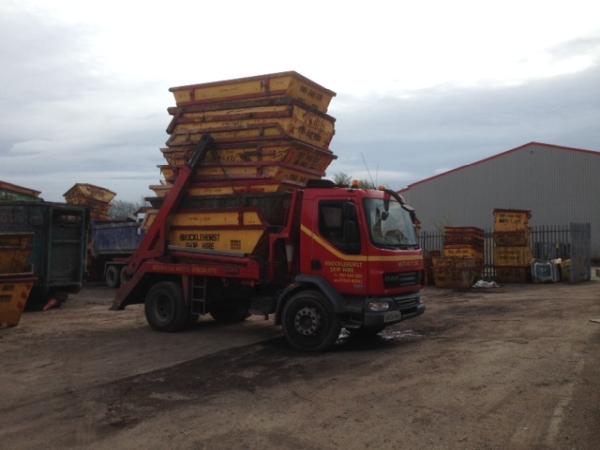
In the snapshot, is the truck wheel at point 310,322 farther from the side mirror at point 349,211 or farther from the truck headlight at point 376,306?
the side mirror at point 349,211

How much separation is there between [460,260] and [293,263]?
37.4 ft

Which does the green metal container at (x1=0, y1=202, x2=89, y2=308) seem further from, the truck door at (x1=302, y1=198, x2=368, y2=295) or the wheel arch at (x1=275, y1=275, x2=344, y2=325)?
the truck door at (x1=302, y1=198, x2=368, y2=295)

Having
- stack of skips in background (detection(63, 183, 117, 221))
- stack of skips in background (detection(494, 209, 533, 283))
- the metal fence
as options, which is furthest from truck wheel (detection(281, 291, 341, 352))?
stack of skips in background (detection(63, 183, 117, 221))

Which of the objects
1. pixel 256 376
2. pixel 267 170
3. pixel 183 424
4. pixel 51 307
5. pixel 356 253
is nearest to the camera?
pixel 183 424

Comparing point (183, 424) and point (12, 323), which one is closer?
point (183, 424)

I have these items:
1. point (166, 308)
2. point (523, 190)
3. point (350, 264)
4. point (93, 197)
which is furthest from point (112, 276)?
point (523, 190)

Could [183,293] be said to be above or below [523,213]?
below

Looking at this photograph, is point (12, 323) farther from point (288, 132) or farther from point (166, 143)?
point (288, 132)

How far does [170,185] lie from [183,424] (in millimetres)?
6733

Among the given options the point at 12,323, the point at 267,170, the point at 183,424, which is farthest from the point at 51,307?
the point at 183,424

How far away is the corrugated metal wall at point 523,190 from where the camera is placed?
36656mm

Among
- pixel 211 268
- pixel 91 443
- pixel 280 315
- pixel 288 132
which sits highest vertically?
pixel 288 132

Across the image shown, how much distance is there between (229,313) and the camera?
40.7 feet

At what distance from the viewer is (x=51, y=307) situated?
14.9 meters
